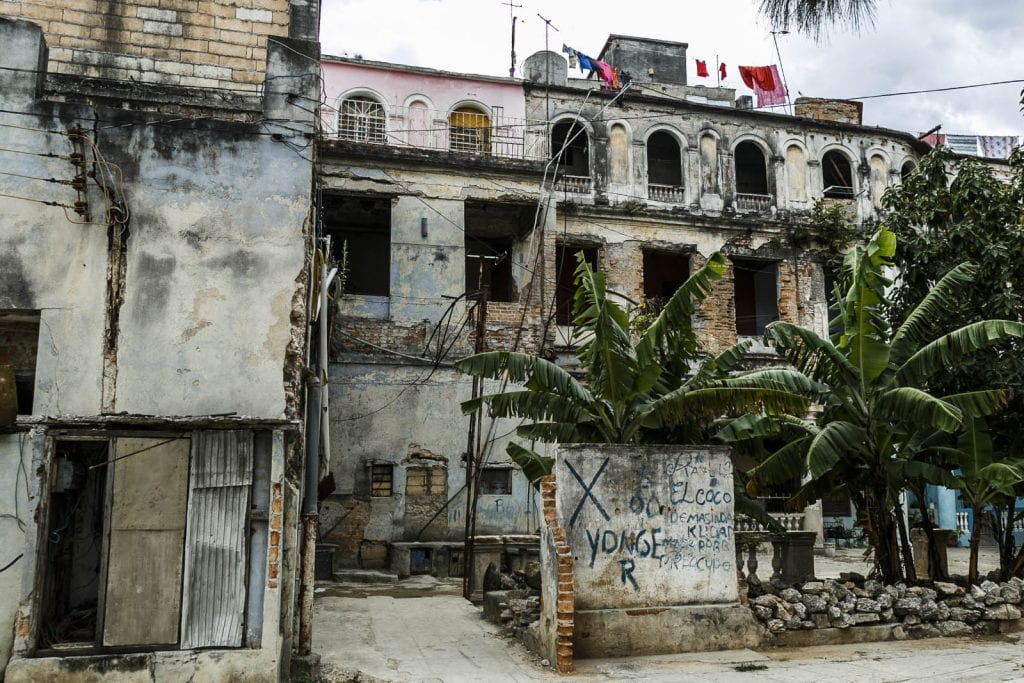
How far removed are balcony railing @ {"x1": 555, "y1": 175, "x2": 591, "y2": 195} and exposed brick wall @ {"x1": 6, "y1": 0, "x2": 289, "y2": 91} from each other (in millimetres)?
8770

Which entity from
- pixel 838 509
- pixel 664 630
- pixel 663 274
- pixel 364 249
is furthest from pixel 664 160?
pixel 664 630

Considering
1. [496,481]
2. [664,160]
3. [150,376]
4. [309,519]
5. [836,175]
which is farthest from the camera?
[836,175]

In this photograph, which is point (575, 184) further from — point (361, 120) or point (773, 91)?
point (773, 91)

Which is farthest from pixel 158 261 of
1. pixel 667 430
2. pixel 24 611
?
pixel 667 430

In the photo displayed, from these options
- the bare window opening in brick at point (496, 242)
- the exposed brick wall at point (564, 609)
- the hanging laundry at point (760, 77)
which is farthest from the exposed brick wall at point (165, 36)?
the hanging laundry at point (760, 77)

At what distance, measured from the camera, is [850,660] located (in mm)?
8602

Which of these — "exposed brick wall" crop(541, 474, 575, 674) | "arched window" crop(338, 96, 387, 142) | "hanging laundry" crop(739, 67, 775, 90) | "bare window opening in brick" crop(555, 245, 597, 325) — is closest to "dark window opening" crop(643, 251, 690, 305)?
"bare window opening in brick" crop(555, 245, 597, 325)

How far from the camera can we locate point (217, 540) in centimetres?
751

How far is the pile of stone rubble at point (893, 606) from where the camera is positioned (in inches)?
364

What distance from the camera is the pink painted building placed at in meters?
18.4

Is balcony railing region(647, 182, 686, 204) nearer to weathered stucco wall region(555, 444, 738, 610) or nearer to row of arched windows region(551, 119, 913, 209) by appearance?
row of arched windows region(551, 119, 913, 209)

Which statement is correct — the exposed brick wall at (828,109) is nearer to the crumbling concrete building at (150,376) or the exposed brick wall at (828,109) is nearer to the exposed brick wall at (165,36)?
the exposed brick wall at (165,36)

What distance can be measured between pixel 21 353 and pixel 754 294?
16751mm

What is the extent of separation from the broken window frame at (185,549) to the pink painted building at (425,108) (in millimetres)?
11802
